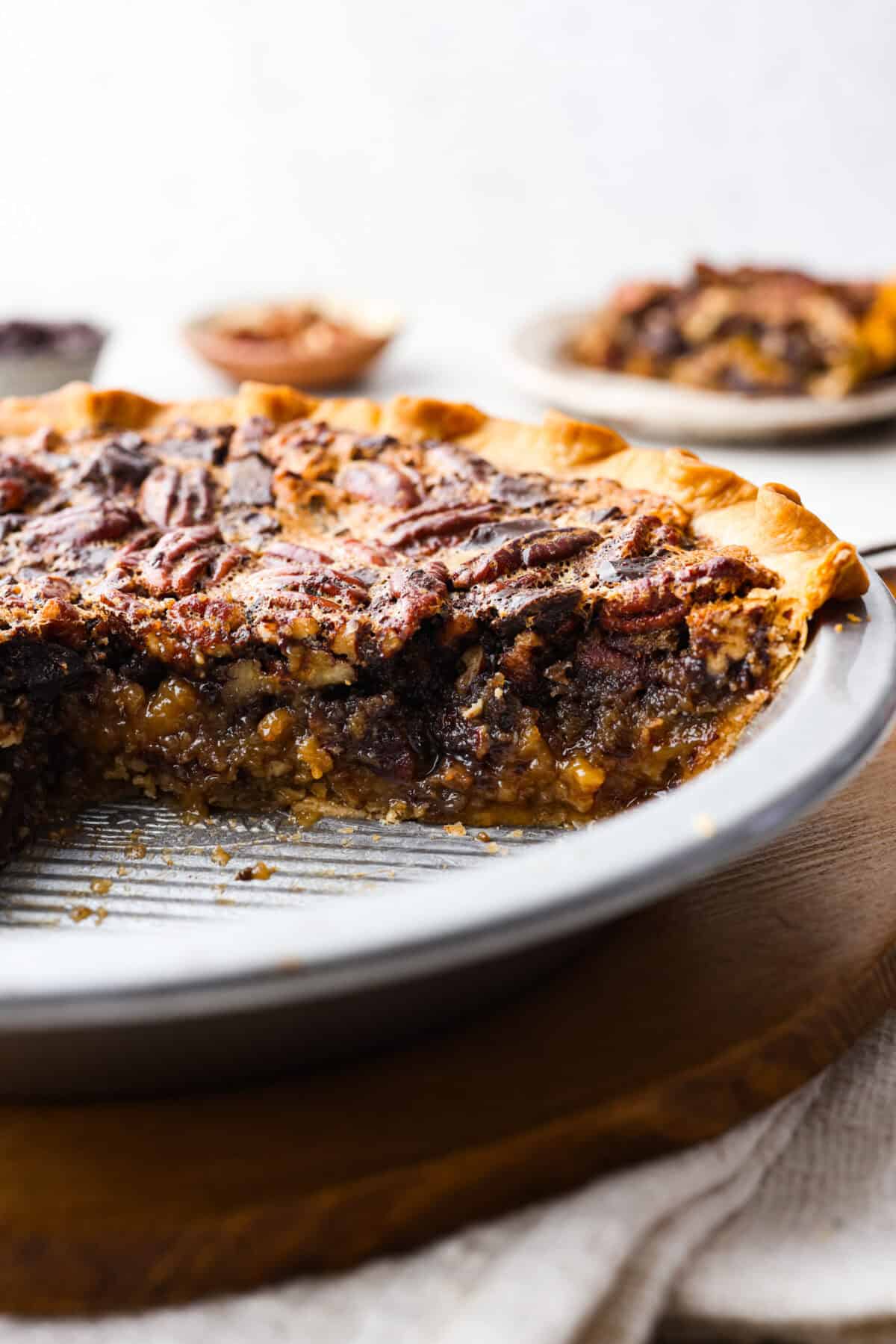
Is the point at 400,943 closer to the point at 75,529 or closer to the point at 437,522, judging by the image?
the point at 437,522

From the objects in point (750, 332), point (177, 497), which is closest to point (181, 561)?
point (177, 497)

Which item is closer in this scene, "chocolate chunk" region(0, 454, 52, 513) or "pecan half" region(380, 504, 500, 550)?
"pecan half" region(380, 504, 500, 550)

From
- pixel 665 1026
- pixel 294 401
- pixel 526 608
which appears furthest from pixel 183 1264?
pixel 294 401

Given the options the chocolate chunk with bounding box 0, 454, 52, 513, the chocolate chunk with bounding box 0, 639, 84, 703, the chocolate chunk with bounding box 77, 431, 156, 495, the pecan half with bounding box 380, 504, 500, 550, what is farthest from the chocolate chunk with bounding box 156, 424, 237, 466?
the chocolate chunk with bounding box 0, 639, 84, 703

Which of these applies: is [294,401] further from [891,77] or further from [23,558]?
[891,77]

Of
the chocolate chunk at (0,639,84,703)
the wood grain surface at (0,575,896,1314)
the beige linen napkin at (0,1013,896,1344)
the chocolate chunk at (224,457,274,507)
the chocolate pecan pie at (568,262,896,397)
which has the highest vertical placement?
the chocolate pecan pie at (568,262,896,397)

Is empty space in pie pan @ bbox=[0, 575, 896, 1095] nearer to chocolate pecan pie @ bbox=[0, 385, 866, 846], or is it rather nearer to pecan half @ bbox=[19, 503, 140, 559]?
chocolate pecan pie @ bbox=[0, 385, 866, 846]
